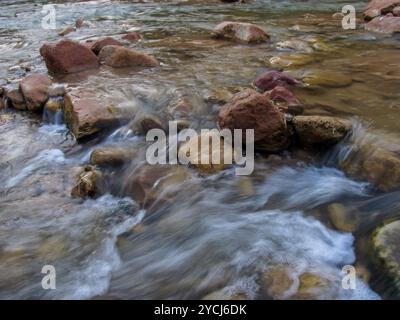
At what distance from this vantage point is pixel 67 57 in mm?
7852

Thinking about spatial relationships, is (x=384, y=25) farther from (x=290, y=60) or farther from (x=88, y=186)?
(x=88, y=186)

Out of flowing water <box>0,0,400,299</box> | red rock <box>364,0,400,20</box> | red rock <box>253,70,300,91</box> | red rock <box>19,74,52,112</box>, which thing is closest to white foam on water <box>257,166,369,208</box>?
flowing water <box>0,0,400,299</box>

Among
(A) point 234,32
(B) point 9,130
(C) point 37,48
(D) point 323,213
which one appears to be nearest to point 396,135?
(D) point 323,213

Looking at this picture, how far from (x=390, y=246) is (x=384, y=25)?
27.6 ft

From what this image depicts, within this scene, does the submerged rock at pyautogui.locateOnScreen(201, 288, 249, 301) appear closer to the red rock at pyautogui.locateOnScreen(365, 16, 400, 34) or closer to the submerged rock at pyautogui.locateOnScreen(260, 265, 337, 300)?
the submerged rock at pyautogui.locateOnScreen(260, 265, 337, 300)

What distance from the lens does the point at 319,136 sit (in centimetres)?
490

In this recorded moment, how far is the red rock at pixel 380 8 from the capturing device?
1145cm

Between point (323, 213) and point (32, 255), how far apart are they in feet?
8.78

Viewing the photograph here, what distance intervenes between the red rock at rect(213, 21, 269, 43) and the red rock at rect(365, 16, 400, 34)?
8.78ft

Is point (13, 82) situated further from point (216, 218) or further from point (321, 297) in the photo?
point (321, 297)

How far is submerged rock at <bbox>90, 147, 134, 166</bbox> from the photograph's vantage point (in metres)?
5.25

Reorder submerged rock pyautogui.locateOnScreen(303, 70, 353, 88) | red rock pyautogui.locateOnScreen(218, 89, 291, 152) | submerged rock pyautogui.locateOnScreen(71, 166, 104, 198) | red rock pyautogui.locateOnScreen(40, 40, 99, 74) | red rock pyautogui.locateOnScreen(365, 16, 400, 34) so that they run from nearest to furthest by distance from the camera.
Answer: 1. submerged rock pyautogui.locateOnScreen(71, 166, 104, 198)
2. red rock pyautogui.locateOnScreen(218, 89, 291, 152)
3. submerged rock pyautogui.locateOnScreen(303, 70, 353, 88)
4. red rock pyautogui.locateOnScreen(40, 40, 99, 74)
5. red rock pyautogui.locateOnScreen(365, 16, 400, 34)

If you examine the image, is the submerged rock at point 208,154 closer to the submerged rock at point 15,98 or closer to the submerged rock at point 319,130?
the submerged rock at point 319,130

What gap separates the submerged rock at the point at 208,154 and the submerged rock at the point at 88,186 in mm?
958
